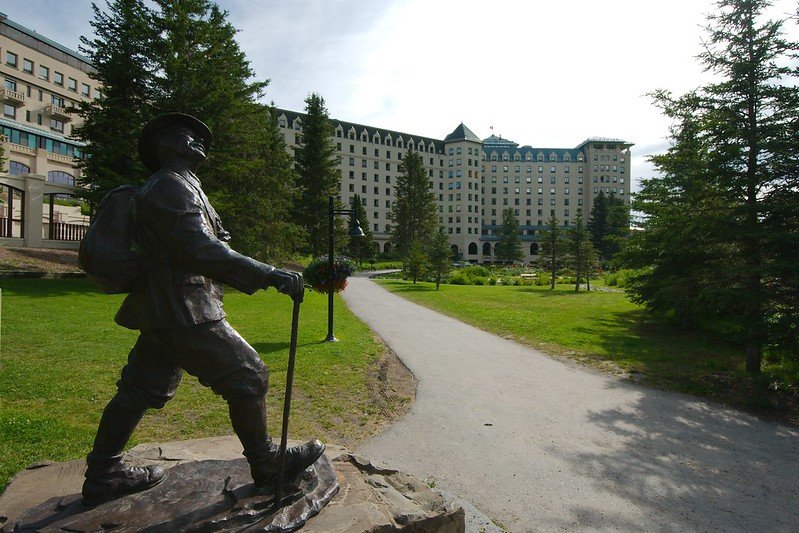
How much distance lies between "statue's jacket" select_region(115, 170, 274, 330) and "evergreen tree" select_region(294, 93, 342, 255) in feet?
131

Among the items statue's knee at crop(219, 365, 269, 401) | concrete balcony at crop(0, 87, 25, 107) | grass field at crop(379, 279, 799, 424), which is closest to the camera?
statue's knee at crop(219, 365, 269, 401)

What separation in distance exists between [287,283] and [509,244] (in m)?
79.5

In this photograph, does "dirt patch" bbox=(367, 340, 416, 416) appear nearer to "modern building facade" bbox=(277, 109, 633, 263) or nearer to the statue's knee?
the statue's knee

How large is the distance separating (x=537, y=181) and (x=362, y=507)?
107 metres

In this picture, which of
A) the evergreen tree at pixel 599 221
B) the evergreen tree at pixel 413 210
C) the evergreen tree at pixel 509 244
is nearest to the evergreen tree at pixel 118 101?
the evergreen tree at pixel 413 210

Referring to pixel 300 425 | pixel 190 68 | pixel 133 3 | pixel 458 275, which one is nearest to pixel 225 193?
pixel 190 68

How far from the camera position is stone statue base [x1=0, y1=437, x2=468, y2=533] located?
2.65 metres

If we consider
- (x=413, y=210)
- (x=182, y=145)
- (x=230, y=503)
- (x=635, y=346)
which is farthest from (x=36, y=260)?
(x=413, y=210)

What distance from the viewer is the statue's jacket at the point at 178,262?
2.57 m

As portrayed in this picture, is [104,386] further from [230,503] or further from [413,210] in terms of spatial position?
[413,210]

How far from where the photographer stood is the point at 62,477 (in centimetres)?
347

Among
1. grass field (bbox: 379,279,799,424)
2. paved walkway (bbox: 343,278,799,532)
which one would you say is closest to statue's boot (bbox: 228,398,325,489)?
paved walkway (bbox: 343,278,799,532)

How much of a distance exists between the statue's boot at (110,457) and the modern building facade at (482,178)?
82.0 metres

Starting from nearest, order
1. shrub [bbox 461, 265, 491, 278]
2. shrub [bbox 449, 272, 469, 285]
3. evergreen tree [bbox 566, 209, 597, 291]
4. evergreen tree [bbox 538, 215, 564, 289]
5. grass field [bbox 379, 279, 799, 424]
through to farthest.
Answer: grass field [bbox 379, 279, 799, 424] < evergreen tree [bbox 566, 209, 597, 291] < evergreen tree [bbox 538, 215, 564, 289] < shrub [bbox 449, 272, 469, 285] < shrub [bbox 461, 265, 491, 278]
